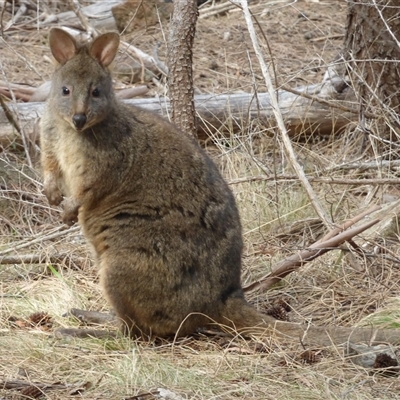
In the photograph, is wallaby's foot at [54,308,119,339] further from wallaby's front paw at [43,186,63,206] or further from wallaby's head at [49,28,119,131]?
wallaby's head at [49,28,119,131]

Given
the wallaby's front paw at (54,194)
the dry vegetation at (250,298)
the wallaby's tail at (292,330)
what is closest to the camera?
the dry vegetation at (250,298)

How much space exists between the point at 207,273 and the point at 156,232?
1.21 feet

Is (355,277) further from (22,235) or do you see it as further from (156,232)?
(22,235)

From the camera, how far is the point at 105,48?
5.09 meters

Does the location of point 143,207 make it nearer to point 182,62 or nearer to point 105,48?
point 105,48

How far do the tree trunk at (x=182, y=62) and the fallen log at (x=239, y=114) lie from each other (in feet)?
4.89

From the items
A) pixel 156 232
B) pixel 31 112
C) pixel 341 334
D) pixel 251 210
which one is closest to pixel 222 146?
pixel 251 210

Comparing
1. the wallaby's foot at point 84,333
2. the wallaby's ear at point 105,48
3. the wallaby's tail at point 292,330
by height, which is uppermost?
the wallaby's ear at point 105,48

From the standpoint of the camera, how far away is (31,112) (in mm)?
8047

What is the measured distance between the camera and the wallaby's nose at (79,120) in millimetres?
4785

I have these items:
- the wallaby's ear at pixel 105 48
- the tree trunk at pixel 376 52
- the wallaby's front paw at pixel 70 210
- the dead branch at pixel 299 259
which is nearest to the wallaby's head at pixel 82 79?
the wallaby's ear at pixel 105 48

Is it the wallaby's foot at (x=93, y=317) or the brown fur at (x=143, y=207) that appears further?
the wallaby's foot at (x=93, y=317)

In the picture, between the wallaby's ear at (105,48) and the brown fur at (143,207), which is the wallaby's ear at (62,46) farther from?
the wallaby's ear at (105,48)

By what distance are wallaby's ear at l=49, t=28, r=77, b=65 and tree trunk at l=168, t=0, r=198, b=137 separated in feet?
4.34
